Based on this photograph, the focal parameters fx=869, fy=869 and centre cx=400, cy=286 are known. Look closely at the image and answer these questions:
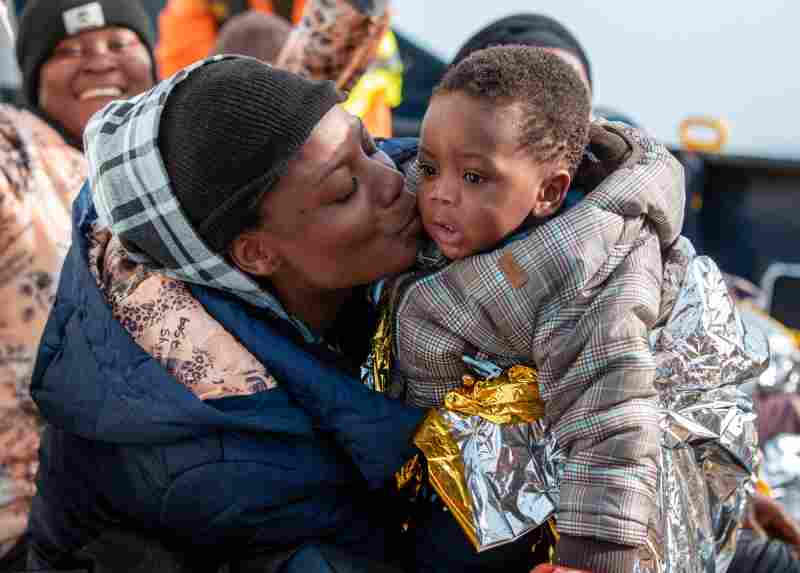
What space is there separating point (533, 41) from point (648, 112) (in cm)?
258

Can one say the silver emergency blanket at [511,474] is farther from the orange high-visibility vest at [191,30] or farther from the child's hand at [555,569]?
the orange high-visibility vest at [191,30]

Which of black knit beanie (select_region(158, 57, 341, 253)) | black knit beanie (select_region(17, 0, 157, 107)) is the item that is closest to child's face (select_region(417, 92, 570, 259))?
black knit beanie (select_region(158, 57, 341, 253))

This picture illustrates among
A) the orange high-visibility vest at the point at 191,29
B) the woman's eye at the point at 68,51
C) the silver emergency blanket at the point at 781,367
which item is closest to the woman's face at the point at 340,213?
the woman's eye at the point at 68,51

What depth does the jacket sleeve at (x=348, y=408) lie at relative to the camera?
4.52 feet

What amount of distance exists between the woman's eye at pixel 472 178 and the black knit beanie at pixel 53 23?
1.53m

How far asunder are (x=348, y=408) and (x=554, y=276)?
388 mm

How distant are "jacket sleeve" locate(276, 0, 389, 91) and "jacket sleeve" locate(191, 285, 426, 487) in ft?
3.91

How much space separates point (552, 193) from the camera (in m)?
1.34

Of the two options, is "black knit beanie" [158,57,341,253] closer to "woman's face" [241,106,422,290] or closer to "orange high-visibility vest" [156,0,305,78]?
"woman's face" [241,106,422,290]

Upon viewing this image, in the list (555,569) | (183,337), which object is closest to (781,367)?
(555,569)

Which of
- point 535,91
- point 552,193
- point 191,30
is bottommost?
point 191,30

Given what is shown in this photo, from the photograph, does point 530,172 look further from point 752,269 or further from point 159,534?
point 752,269

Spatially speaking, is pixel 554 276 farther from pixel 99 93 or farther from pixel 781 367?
pixel 781 367

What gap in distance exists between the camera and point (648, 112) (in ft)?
15.4
